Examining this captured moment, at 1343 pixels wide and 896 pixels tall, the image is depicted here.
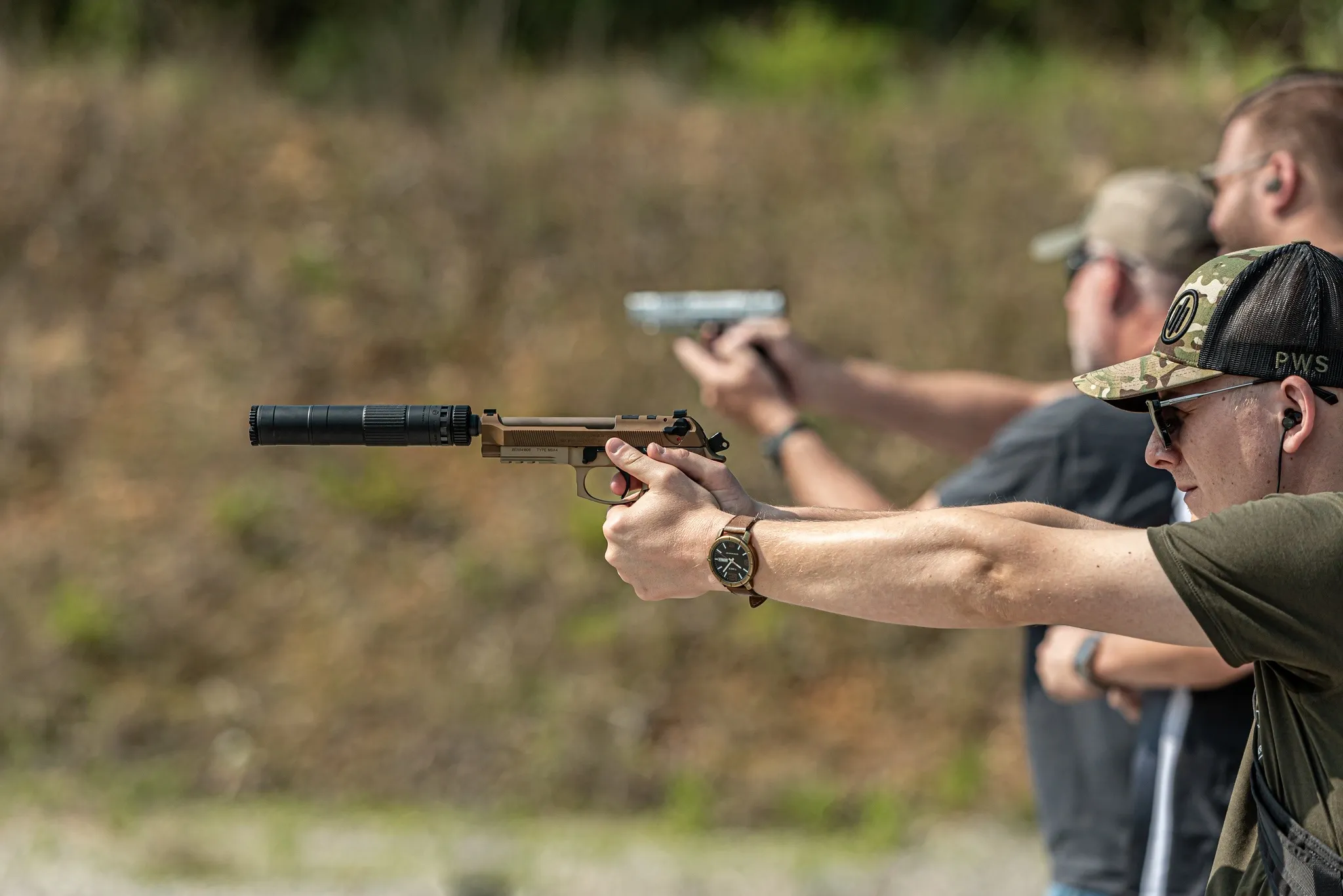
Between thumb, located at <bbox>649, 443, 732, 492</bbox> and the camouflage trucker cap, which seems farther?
thumb, located at <bbox>649, 443, 732, 492</bbox>

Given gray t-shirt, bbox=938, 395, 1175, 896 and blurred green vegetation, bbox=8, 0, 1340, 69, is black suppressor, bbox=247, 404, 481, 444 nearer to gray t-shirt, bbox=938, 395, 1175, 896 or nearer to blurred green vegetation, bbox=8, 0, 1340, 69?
gray t-shirt, bbox=938, 395, 1175, 896

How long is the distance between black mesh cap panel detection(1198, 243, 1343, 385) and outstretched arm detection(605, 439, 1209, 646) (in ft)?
0.97

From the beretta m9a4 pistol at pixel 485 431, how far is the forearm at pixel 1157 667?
1.09 meters

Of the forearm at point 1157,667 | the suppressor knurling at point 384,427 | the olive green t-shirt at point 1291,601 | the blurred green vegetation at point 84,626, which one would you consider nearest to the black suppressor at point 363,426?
the suppressor knurling at point 384,427

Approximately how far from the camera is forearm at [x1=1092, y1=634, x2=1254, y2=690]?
110 inches

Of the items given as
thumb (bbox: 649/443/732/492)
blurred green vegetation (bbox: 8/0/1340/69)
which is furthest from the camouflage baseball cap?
blurred green vegetation (bbox: 8/0/1340/69)

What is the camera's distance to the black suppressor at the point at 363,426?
2354 mm

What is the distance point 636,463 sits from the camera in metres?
2.26

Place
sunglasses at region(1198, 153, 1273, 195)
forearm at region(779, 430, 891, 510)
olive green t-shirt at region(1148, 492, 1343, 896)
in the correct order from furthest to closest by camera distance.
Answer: forearm at region(779, 430, 891, 510) < sunglasses at region(1198, 153, 1273, 195) < olive green t-shirt at region(1148, 492, 1343, 896)

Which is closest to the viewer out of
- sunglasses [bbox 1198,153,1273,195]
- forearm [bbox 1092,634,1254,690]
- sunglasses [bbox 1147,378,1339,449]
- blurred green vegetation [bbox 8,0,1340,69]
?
sunglasses [bbox 1147,378,1339,449]

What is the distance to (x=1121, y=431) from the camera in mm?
3148

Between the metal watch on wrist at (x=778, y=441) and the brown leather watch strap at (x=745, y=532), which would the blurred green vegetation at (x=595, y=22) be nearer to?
the metal watch on wrist at (x=778, y=441)

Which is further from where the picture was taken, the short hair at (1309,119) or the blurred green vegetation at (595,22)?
the blurred green vegetation at (595,22)

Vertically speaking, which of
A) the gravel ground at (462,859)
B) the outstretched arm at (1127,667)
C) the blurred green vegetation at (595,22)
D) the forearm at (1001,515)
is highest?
the blurred green vegetation at (595,22)
